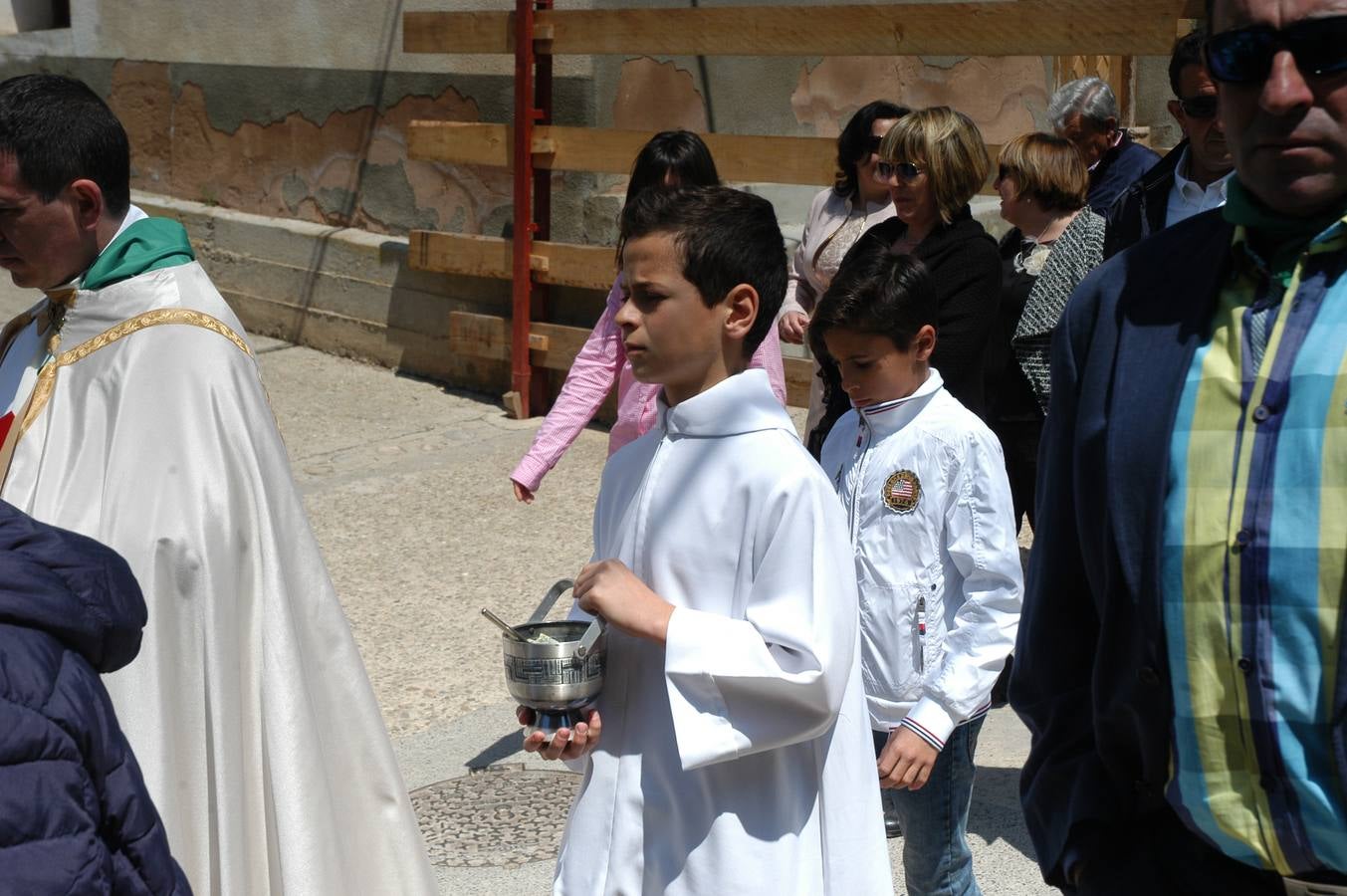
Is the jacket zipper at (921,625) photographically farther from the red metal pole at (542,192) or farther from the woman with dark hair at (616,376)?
the red metal pole at (542,192)

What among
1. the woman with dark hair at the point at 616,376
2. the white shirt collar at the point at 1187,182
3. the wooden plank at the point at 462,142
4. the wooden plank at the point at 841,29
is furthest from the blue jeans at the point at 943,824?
the wooden plank at the point at 462,142

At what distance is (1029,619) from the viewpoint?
1982 mm

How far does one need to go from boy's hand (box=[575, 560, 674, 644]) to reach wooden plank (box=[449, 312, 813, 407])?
5542 millimetres

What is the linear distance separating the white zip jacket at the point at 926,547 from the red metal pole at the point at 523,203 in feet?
18.4

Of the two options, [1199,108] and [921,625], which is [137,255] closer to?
[921,625]

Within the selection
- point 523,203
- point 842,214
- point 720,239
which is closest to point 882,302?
point 720,239

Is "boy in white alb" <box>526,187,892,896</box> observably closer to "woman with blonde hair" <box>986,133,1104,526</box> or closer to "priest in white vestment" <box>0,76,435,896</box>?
"priest in white vestment" <box>0,76,435,896</box>

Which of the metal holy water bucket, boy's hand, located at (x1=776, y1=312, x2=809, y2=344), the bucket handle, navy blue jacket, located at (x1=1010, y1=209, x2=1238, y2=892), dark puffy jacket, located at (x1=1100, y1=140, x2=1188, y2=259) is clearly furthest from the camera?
boy's hand, located at (x1=776, y1=312, x2=809, y2=344)

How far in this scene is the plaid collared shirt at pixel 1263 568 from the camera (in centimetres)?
160

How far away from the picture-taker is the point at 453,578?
6.51 m

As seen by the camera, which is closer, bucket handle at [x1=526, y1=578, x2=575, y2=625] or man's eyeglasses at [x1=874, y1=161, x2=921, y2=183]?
bucket handle at [x1=526, y1=578, x2=575, y2=625]

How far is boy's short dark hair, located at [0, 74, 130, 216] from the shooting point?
9.97ft

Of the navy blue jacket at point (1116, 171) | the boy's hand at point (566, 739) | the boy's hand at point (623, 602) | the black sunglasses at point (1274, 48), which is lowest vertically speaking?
the boy's hand at point (566, 739)

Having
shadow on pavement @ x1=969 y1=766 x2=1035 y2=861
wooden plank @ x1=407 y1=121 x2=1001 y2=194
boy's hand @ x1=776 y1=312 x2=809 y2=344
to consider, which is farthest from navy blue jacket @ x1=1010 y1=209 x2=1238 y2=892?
wooden plank @ x1=407 y1=121 x2=1001 y2=194
